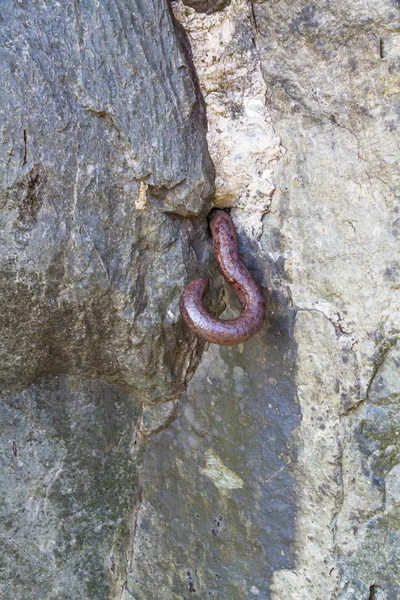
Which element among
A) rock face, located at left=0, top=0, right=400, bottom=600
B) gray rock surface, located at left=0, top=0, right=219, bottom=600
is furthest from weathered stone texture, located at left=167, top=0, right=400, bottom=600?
gray rock surface, located at left=0, top=0, right=219, bottom=600

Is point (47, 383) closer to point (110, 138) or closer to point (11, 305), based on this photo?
point (11, 305)

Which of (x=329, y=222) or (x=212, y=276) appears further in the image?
(x=212, y=276)

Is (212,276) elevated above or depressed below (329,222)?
below

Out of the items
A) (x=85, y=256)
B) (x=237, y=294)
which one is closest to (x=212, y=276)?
(x=237, y=294)

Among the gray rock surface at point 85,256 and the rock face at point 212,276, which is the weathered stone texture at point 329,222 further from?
the gray rock surface at point 85,256

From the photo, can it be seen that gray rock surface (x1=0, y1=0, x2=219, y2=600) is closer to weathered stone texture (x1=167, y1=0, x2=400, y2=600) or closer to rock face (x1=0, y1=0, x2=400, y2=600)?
rock face (x1=0, y1=0, x2=400, y2=600)

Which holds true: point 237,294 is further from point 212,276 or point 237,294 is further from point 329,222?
point 329,222
